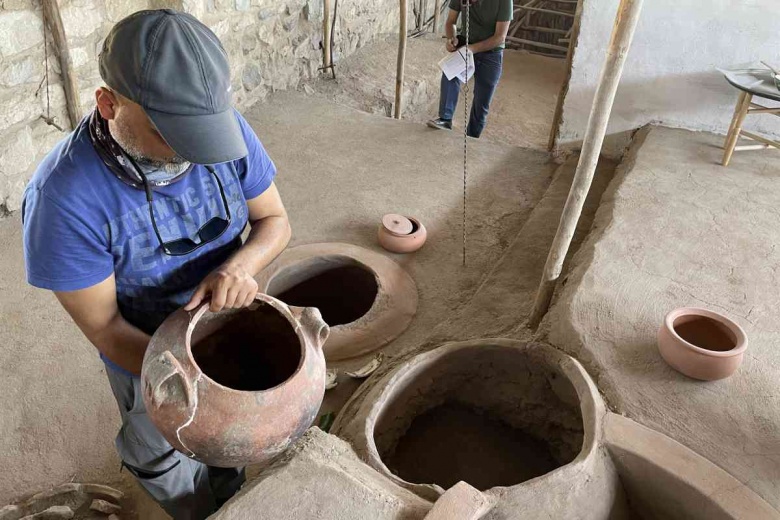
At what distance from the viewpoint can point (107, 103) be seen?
4.40 feet

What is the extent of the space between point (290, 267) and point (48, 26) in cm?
193

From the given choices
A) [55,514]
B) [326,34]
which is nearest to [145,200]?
[55,514]

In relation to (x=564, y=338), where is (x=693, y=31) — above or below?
above

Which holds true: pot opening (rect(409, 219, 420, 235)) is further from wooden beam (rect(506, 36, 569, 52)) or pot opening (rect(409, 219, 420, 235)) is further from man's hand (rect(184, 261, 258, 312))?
wooden beam (rect(506, 36, 569, 52))

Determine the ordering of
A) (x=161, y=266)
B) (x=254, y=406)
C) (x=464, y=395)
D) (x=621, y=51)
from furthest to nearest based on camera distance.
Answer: (x=464, y=395), (x=621, y=51), (x=161, y=266), (x=254, y=406)

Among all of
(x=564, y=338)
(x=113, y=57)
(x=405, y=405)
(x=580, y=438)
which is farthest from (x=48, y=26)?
(x=580, y=438)

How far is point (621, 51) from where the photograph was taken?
199cm

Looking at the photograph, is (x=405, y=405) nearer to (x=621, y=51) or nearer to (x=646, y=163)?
(x=621, y=51)

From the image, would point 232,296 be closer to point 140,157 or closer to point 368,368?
point 140,157

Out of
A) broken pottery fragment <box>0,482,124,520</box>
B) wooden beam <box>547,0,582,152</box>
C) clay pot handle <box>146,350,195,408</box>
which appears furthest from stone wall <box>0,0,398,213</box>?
clay pot handle <box>146,350,195,408</box>

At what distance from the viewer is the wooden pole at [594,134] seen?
1959 mm

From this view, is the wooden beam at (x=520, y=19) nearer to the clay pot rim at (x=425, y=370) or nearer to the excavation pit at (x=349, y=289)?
the excavation pit at (x=349, y=289)

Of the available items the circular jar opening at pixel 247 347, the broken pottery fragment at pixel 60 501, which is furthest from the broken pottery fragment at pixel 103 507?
the circular jar opening at pixel 247 347

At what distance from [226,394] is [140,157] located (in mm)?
597
